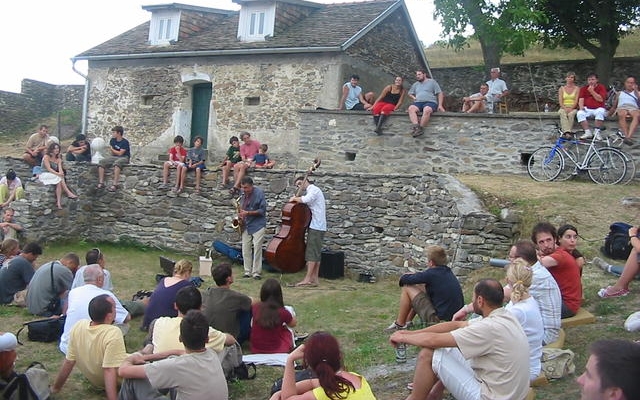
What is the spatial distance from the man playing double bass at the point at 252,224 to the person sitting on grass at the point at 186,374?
20.8ft

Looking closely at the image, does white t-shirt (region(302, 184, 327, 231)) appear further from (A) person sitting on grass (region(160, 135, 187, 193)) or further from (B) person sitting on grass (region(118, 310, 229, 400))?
(B) person sitting on grass (region(118, 310, 229, 400))

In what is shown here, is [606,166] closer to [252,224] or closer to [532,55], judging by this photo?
[252,224]

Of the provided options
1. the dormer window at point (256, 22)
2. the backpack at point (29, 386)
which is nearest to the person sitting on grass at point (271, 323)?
the backpack at point (29, 386)

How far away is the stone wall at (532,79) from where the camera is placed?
2053 centimetres

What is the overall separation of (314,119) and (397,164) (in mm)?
2389

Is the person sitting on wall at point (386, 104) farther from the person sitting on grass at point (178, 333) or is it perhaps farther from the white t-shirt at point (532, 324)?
the white t-shirt at point (532, 324)

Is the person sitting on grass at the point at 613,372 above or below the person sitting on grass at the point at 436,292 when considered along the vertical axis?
above

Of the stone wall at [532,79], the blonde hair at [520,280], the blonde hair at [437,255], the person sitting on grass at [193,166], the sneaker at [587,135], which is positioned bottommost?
the blonde hair at [437,255]

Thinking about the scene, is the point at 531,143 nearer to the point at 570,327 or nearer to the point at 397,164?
the point at 397,164

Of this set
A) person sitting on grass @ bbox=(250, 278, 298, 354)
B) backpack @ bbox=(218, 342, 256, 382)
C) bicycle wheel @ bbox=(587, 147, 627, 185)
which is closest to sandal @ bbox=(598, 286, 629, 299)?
person sitting on grass @ bbox=(250, 278, 298, 354)

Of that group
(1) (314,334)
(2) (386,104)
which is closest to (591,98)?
(2) (386,104)

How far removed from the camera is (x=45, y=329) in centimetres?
705

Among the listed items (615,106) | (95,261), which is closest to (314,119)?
(615,106)

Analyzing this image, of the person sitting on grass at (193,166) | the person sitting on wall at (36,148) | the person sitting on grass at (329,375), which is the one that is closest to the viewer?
the person sitting on grass at (329,375)
